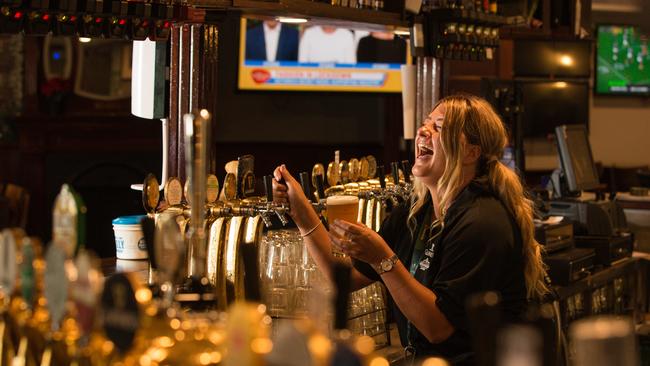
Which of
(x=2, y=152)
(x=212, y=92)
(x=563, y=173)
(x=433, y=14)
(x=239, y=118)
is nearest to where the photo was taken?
(x=212, y=92)

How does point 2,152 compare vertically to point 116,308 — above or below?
below

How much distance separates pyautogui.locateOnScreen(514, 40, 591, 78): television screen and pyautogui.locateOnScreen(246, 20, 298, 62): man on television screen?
2428 mm

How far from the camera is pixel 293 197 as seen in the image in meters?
3.57

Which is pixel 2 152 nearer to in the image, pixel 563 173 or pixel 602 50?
pixel 563 173

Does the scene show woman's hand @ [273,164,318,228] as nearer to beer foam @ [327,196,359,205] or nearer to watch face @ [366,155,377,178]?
beer foam @ [327,196,359,205]

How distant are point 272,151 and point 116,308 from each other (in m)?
9.98

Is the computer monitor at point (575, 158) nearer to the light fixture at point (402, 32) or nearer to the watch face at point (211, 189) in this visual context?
the light fixture at point (402, 32)

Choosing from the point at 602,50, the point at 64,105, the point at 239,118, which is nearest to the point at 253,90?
the point at 239,118

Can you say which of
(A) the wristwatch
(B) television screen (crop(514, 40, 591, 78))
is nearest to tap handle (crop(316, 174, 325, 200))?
(A) the wristwatch

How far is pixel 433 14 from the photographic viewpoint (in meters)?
6.08

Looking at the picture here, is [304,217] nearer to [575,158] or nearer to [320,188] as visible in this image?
[320,188]

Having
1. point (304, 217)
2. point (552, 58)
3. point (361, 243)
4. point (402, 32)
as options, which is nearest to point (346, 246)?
point (361, 243)

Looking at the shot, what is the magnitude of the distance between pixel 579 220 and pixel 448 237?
3.24 metres

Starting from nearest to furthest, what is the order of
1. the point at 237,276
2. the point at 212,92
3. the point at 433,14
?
the point at 237,276 < the point at 212,92 < the point at 433,14
